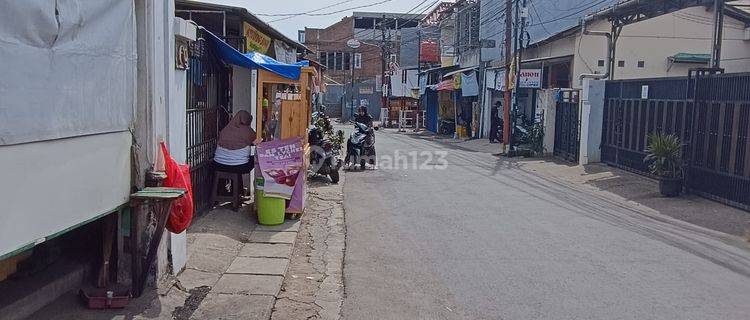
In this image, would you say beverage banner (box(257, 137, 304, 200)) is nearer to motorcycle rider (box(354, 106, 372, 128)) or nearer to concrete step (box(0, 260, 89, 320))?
concrete step (box(0, 260, 89, 320))

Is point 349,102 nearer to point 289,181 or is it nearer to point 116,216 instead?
point 289,181

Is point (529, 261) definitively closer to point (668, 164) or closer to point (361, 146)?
point (668, 164)

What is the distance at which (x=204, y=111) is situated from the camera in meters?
10.1

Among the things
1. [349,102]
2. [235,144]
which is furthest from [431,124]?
[235,144]

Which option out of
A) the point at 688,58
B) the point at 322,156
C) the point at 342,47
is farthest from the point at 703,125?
the point at 342,47

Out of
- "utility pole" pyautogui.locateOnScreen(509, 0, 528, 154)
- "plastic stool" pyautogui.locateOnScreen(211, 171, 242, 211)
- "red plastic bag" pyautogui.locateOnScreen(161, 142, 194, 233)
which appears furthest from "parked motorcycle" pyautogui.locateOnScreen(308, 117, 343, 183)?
"utility pole" pyautogui.locateOnScreen(509, 0, 528, 154)

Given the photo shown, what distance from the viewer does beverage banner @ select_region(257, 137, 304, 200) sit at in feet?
31.5

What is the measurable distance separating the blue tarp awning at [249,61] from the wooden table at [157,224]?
4.31 meters

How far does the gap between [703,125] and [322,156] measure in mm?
7637

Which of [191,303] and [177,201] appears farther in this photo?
[191,303]

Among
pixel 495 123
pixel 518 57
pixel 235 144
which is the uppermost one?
pixel 518 57

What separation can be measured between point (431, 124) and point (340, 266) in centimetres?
4053

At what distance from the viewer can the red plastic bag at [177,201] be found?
5805 millimetres

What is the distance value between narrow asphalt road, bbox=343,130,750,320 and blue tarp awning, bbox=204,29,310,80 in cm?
242
